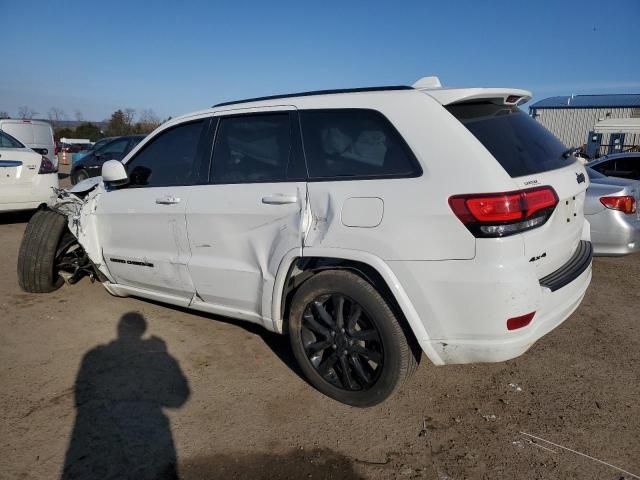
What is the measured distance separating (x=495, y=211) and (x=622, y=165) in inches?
341

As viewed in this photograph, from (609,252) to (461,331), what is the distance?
A: 3.68 metres

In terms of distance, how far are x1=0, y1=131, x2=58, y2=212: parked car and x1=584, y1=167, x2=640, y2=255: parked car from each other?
7.52 meters

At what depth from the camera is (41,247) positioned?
464cm

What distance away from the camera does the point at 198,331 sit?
405 cm

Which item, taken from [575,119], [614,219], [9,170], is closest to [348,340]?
[614,219]

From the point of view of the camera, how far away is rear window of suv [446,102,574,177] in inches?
100

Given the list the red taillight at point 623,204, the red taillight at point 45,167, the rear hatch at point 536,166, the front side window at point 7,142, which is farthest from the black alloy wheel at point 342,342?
the front side window at point 7,142

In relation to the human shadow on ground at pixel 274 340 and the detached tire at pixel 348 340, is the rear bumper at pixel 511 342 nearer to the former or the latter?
the detached tire at pixel 348 340

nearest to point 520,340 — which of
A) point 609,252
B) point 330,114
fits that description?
point 330,114

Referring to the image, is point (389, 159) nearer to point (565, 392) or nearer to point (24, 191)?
point (565, 392)

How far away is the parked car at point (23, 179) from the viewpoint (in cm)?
721

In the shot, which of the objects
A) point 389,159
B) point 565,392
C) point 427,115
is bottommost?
point 565,392

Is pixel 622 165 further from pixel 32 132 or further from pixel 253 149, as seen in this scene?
pixel 32 132

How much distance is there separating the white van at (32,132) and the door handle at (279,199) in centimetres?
1238
